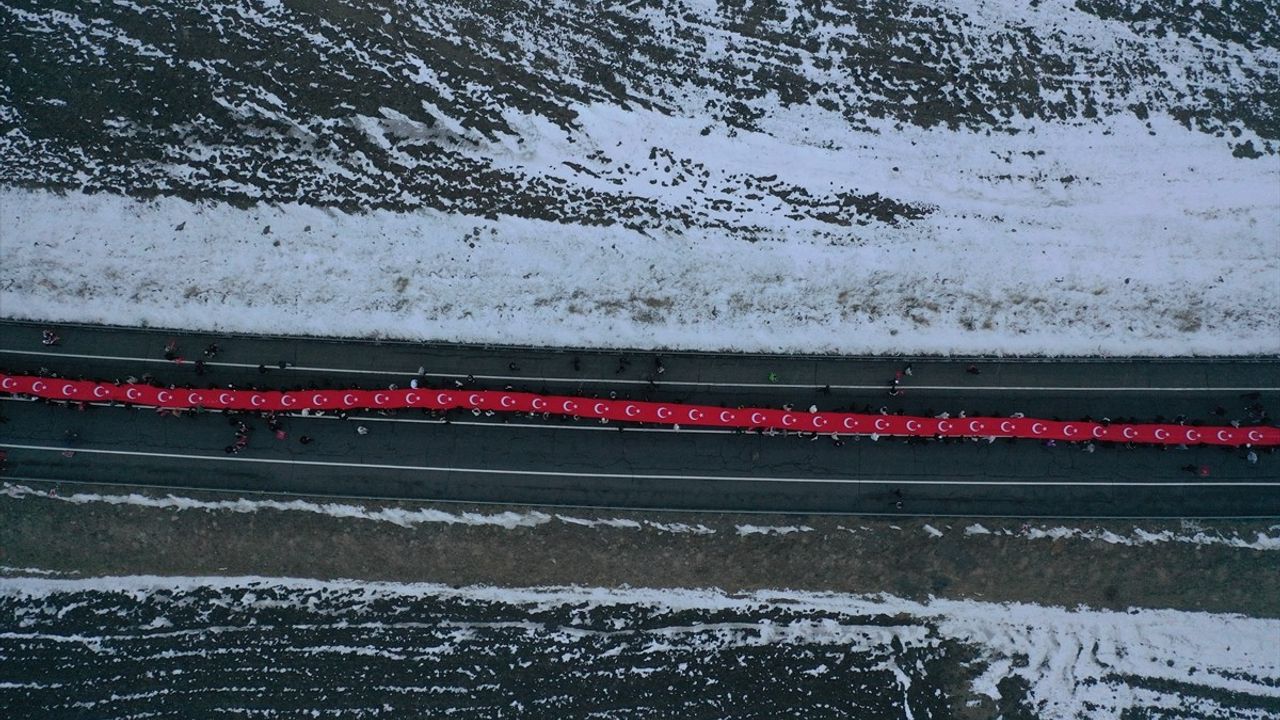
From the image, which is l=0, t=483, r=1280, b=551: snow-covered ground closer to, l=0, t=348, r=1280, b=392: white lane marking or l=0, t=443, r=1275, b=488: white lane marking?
l=0, t=443, r=1275, b=488: white lane marking

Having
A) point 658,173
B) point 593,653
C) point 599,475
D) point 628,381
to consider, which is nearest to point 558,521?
point 599,475

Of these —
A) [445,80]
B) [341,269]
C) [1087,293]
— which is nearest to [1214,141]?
[1087,293]

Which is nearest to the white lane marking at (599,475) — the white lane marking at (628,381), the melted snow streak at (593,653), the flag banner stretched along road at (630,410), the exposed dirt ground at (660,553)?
the exposed dirt ground at (660,553)

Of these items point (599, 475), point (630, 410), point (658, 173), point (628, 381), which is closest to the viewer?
point (630, 410)

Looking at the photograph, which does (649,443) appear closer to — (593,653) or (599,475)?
(599,475)

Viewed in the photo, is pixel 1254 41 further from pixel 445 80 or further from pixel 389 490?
pixel 389 490

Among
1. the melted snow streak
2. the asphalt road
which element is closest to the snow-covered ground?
the asphalt road

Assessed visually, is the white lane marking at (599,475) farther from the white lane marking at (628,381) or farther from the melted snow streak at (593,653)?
the melted snow streak at (593,653)
